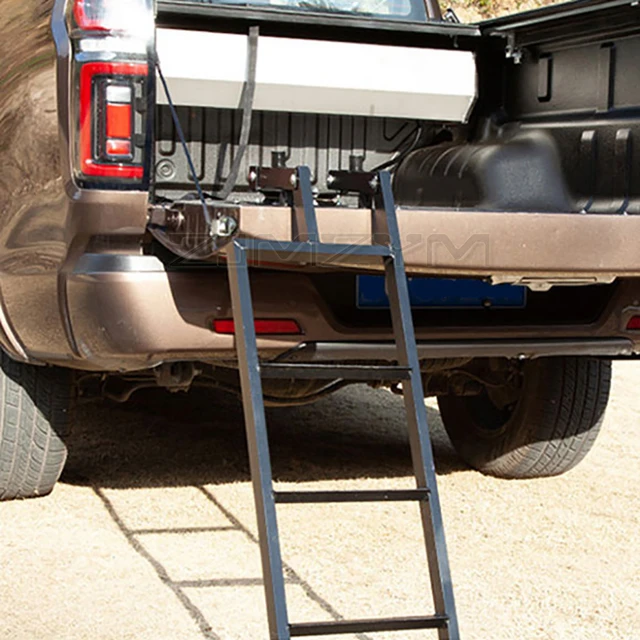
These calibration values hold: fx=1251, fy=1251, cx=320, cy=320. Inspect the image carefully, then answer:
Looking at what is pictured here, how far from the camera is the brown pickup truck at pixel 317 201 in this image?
3.51 m

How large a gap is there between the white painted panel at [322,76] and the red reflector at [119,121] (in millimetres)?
865

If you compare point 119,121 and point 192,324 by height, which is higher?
point 119,121

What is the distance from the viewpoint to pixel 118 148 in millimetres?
3477

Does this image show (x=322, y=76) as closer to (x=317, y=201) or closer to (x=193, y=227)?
(x=317, y=201)

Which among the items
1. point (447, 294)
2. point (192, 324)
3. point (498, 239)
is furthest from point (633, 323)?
point (192, 324)

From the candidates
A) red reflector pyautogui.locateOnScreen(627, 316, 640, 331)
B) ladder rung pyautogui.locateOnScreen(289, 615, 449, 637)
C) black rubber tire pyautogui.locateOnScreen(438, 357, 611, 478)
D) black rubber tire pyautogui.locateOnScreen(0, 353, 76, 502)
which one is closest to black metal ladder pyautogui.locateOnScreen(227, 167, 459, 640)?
ladder rung pyautogui.locateOnScreen(289, 615, 449, 637)

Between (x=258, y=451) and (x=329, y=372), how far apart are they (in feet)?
1.07

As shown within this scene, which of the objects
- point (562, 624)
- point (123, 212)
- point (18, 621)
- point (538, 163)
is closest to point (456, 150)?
point (538, 163)

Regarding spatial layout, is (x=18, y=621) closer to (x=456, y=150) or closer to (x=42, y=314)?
(x=42, y=314)

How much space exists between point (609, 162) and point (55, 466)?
220 centimetres

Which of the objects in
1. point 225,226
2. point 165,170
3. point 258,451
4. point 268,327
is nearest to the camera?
point 258,451

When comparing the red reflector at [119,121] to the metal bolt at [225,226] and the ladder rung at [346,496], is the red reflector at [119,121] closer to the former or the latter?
the metal bolt at [225,226]

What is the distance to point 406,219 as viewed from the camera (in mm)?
3496

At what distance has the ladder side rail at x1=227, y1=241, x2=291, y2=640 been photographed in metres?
2.79
